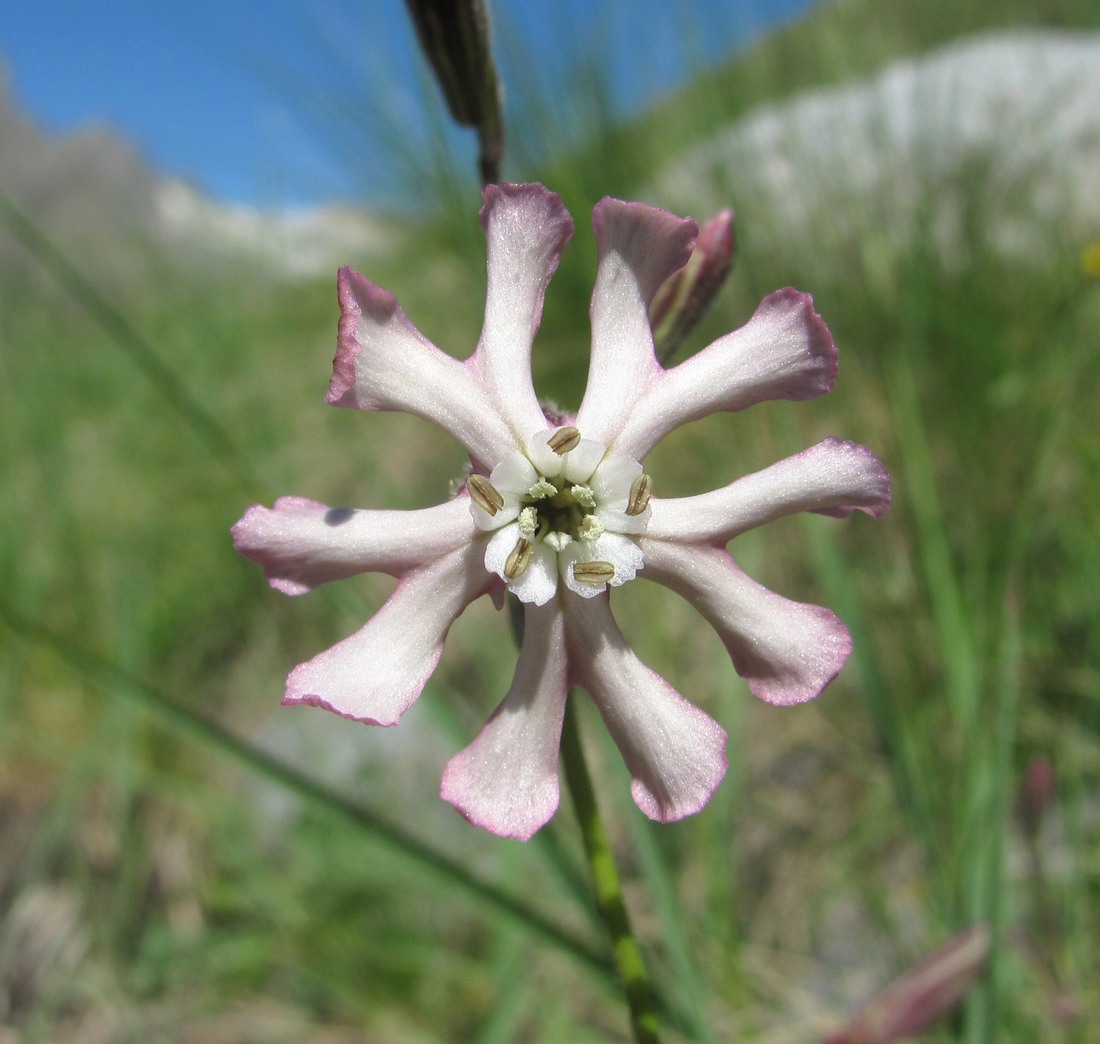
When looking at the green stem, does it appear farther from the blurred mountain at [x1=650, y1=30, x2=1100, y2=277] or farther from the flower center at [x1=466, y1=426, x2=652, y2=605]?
the blurred mountain at [x1=650, y1=30, x2=1100, y2=277]

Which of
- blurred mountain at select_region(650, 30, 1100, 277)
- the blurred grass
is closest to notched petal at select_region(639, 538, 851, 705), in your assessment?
the blurred grass

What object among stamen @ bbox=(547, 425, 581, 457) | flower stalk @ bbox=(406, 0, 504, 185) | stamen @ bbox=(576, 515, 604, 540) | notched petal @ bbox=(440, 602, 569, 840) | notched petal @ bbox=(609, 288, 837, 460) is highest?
flower stalk @ bbox=(406, 0, 504, 185)

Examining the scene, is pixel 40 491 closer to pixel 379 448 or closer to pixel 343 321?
pixel 379 448

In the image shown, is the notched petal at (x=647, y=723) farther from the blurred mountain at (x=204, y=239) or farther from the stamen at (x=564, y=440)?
the blurred mountain at (x=204, y=239)

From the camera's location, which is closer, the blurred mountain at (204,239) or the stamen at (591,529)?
the stamen at (591,529)

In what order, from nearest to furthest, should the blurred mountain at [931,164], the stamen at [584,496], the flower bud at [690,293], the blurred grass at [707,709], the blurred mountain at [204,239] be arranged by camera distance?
the stamen at [584,496] < the flower bud at [690,293] < the blurred grass at [707,709] < the blurred mountain at [931,164] < the blurred mountain at [204,239]

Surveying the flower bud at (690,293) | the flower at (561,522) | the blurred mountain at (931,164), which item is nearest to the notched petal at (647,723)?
the flower at (561,522)

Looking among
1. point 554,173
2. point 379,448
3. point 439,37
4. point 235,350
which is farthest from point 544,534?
point 235,350
